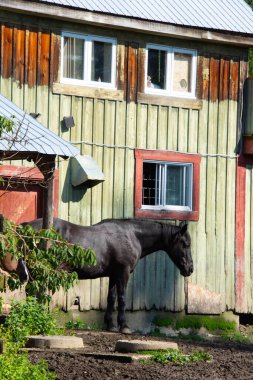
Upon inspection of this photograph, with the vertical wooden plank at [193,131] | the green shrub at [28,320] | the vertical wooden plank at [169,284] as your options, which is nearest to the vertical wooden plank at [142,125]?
the vertical wooden plank at [193,131]

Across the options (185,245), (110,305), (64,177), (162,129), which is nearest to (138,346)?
(110,305)

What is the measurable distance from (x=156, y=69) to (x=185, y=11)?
139 cm

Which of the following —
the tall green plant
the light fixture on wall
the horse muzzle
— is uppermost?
the light fixture on wall

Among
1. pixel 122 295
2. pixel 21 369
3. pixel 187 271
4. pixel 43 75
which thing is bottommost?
pixel 21 369

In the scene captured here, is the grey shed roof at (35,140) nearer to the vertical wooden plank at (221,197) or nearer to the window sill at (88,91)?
the window sill at (88,91)

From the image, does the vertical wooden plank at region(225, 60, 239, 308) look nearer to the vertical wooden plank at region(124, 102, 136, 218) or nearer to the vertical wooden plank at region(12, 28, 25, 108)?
the vertical wooden plank at region(124, 102, 136, 218)

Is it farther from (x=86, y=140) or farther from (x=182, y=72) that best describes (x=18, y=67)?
(x=182, y=72)

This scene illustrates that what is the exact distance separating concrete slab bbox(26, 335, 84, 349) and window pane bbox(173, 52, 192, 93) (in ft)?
26.5

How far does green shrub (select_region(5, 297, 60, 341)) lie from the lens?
1484cm

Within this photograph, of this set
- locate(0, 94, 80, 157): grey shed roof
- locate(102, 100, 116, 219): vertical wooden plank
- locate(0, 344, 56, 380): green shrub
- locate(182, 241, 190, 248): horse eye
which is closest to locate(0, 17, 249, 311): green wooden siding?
locate(102, 100, 116, 219): vertical wooden plank

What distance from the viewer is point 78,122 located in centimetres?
2064

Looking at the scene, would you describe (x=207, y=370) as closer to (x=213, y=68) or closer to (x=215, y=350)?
(x=215, y=350)

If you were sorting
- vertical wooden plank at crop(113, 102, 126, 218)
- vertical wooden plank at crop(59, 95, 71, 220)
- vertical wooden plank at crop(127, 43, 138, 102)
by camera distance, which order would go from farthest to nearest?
vertical wooden plank at crop(127, 43, 138, 102) → vertical wooden plank at crop(113, 102, 126, 218) → vertical wooden plank at crop(59, 95, 71, 220)

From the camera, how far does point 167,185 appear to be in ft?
72.2
